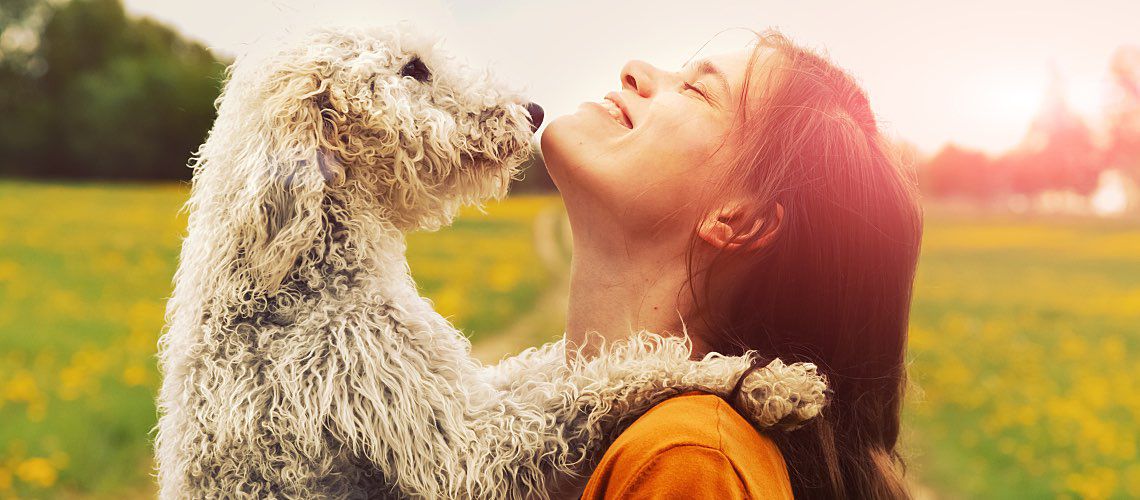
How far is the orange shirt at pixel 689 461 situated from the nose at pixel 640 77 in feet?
3.24

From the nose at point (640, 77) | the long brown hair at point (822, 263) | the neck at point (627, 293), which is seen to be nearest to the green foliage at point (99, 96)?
the nose at point (640, 77)

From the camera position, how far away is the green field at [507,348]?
645 centimetres

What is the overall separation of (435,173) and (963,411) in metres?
8.20

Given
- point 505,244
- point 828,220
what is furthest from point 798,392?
point 505,244

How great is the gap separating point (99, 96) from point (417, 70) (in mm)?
32202

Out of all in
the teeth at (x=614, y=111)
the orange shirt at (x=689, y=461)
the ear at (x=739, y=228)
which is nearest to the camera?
the orange shirt at (x=689, y=461)

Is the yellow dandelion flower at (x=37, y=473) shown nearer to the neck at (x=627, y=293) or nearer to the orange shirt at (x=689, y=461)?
the neck at (x=627, y=293)

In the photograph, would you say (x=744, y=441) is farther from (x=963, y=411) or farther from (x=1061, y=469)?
(x=963, y=411)

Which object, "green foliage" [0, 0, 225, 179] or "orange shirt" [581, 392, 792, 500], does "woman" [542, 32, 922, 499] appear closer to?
"orange shirt" [581, 392, 792, 500]

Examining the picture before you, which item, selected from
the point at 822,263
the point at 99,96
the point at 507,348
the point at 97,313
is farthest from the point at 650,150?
the point at 99,96

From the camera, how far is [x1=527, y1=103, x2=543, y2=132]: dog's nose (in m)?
2.58

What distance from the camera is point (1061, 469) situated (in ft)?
23.6

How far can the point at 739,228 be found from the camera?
238cm

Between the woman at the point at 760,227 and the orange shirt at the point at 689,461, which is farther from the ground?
the woman at the point at 760,227
